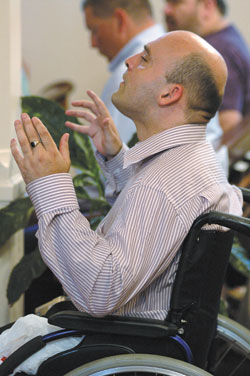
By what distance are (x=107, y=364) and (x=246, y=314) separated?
236 cm

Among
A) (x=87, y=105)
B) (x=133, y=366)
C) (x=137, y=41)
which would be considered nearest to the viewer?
(x=133, y=366)

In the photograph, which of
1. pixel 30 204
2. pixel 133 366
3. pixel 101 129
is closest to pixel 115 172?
pixel 101 129

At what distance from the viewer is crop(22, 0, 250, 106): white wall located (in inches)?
158

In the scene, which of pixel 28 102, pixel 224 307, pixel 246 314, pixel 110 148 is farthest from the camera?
pixel 246 314

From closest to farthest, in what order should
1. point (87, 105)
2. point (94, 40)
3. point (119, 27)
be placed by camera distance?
point (87, 105), point (119, 27), point (94, 40)

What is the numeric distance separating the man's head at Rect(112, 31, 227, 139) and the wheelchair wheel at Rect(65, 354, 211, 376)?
23.4 inches

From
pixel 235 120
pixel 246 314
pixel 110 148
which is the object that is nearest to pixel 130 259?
pixel 110 148

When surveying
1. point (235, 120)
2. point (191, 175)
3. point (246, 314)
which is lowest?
point (246, 314)

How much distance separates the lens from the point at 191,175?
1.48m

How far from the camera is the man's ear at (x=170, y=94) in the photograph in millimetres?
1547

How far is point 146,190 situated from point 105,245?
0.16 meters

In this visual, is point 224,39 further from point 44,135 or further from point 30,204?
point 44,135

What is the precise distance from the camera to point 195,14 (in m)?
3.99

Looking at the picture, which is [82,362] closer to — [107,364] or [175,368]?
[107,364]
